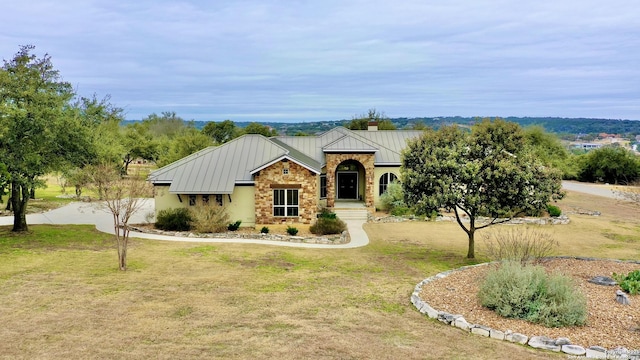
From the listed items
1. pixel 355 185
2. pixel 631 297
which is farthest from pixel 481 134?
pixel 355 185

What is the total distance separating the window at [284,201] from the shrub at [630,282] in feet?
52.7

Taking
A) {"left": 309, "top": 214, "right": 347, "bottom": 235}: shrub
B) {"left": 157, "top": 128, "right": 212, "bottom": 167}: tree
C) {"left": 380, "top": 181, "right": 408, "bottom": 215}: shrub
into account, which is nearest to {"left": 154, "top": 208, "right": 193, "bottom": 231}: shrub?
{"left": 309, "top": 214, "right": 347, "bottom": 235}: shrub

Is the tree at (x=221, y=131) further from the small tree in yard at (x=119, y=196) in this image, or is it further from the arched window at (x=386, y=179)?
the small tree in yard at (x=119, y=196)

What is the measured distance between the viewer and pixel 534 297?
38.5 feet

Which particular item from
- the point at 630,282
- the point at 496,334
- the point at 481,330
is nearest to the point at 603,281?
the point at 630,282

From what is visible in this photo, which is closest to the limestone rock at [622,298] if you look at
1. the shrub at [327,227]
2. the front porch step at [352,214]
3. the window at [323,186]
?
the shrub at [327,227]

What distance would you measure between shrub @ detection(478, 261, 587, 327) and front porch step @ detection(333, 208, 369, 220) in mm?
16647

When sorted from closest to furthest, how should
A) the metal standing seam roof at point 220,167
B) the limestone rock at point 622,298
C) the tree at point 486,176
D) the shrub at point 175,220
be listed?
1. the limestone rock at point 622,298
2. the tree at point 486,176
3. the shrub at point 175,220
4. the metal standing seam roof at point 220,167

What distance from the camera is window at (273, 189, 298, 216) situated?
26078 mm

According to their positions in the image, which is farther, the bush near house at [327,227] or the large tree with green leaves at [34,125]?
the bush near house at [327,227]

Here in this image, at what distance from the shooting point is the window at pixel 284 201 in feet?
85.6

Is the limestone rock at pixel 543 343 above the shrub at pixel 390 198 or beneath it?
beneath

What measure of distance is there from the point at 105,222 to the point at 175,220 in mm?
6023

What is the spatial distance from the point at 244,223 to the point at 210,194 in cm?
250
